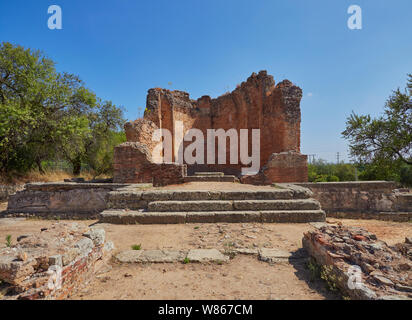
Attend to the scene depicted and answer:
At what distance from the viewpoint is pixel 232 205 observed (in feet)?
17.5

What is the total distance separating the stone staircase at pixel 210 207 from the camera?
16.1 ft

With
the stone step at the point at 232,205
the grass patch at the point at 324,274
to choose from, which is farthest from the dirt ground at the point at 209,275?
the stone step at the point at 232,205

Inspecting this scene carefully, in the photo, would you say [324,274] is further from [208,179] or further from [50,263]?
[208,179]

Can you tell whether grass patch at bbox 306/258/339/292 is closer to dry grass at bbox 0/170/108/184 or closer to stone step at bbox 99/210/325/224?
stone step at bbox 99/210/325/224

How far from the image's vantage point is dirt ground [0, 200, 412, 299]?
7.27 feet

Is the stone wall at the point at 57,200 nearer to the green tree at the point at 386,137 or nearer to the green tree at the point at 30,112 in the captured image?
the green tree at the point at 30,112

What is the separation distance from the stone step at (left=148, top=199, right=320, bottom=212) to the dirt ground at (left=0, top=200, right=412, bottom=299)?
106 cm

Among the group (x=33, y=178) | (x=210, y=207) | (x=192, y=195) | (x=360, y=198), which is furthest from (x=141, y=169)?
(x=33, y=178)

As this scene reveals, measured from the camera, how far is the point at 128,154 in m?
8.79

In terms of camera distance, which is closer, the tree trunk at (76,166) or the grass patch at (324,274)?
the grass patch at (324,274)

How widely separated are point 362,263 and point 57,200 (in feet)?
27.1

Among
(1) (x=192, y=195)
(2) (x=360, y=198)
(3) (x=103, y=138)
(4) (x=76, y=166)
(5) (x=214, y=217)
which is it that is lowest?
(5) (x=214, y=217)

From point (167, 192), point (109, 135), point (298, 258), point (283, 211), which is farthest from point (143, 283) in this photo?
point (109, 135)
